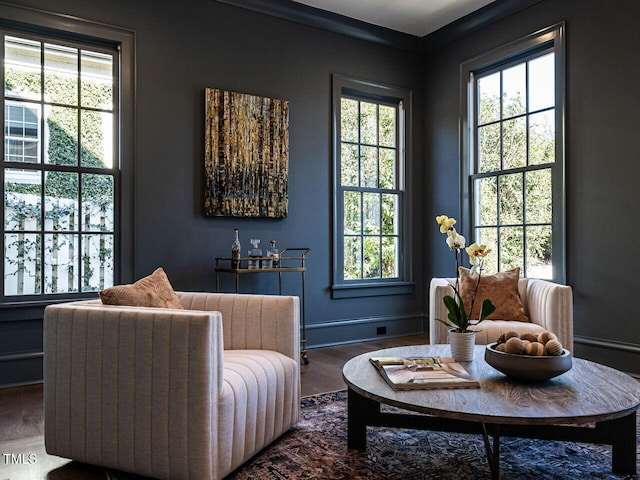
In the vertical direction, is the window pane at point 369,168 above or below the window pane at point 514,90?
below

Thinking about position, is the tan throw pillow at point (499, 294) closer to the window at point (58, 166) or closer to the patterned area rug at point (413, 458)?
the patterned area rug at point (413, 458)

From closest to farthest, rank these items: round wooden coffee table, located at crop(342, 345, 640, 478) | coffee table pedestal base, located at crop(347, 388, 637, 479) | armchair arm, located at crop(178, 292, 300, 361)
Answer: round wooden coffee table, located at crop(342, 345, 640, 478), coffee table pedestal base, located at crop(347, 388, 637, 479), armchair arm, located at crop(178, 292, 300, 361)

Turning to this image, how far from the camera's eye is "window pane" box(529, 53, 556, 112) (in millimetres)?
4246

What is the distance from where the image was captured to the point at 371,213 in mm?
5156

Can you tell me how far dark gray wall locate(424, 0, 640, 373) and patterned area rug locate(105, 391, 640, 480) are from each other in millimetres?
1763

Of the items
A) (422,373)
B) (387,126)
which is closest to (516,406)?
(422,373)

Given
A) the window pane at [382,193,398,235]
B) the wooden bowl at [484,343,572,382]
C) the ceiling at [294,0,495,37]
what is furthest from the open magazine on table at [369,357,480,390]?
the ceiling at [294,0,495,37]

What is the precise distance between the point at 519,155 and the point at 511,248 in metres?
0.82

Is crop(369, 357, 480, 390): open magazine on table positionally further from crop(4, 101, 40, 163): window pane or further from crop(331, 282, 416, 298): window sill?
crop(4, 101, 40, 163): window pane

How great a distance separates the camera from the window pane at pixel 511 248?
4500 mm

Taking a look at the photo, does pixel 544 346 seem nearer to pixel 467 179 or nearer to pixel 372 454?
pixel 372 454

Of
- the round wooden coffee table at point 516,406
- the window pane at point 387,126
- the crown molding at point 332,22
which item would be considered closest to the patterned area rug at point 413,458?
the round wooden coffee table at point 516,406

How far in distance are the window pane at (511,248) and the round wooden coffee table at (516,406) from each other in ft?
7.39

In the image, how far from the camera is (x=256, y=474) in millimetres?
2072
